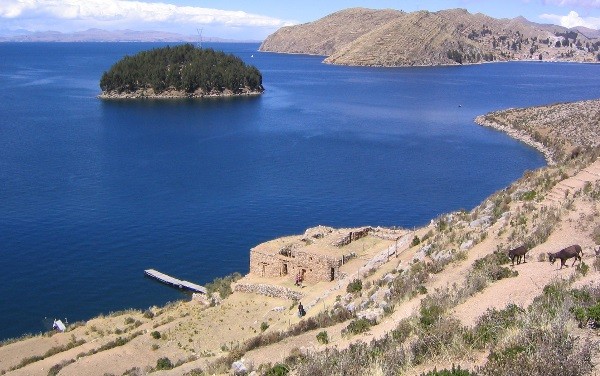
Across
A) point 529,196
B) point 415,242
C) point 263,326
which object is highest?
point 529,196

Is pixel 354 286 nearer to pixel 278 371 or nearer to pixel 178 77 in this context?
pixel 278 371

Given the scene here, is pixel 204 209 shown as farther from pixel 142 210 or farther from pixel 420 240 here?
pixel 420 240

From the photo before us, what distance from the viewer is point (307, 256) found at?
27.7 meters

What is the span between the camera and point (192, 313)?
2667cm

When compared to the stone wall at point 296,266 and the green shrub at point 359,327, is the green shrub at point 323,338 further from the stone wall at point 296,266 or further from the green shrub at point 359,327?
the stone wall at point 296,266

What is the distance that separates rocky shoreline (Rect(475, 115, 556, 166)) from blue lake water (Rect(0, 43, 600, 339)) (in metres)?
1.30

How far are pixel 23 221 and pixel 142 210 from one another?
8.24 m

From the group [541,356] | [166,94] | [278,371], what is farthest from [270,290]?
[166,94]

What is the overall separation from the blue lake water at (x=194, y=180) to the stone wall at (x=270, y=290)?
7059 millimetres

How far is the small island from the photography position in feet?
400

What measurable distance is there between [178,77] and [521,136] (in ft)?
243

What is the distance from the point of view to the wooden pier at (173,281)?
33.5 m

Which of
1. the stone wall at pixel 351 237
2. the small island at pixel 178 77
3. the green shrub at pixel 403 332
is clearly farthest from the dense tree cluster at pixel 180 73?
the green shrub at pixel 403 332

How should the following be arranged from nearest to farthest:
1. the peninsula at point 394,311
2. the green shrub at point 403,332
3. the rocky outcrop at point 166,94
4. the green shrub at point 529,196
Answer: the peninsula at point 394,311 < the green shrub at point 403,332 < the green shrub at point 529,196 < the rocky outcrop at point 166,94
